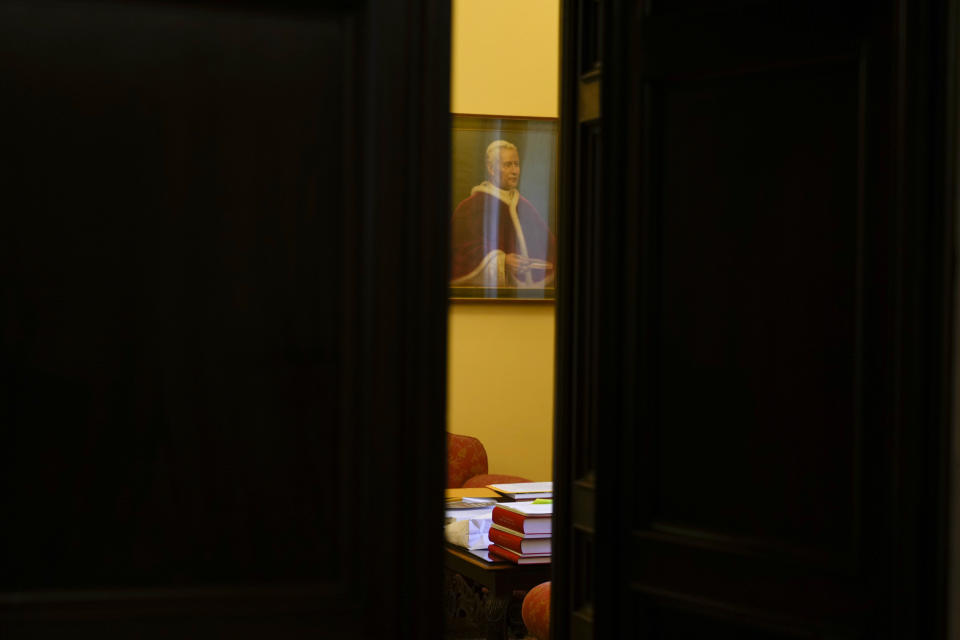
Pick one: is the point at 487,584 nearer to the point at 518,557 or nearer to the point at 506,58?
the point at 518,557

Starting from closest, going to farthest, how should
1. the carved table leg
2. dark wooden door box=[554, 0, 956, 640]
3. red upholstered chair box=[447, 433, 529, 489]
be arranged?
dark wooden door box=[554, 0, 956, 640]
the carved table leg
red upholstered chair box=[447, 433, 529, 489]

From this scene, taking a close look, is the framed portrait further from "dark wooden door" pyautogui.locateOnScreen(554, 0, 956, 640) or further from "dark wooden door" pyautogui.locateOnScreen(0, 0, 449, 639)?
"dark wooden door" pyautogui.locateOnScreen(0, 0, 449, 639)

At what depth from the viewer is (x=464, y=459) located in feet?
16.0

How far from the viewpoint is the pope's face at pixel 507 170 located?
5133 mm

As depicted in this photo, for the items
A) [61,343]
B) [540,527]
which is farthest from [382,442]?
[540,527]

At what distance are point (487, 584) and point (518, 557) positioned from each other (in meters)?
0.17

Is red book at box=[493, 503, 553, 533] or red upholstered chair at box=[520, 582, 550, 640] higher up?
red book at box=[493, 503, 553, 533]

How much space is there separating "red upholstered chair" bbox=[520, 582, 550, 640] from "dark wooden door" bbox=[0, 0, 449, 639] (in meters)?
1.92

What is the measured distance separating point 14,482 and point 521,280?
13.0 feet

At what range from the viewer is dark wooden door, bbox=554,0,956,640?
1.64 metres

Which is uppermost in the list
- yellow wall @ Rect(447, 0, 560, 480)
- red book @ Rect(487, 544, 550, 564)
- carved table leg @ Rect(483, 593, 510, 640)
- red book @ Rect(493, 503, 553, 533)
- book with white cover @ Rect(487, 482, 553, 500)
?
yellow wall @ Rect(447, 0, 560, 480)

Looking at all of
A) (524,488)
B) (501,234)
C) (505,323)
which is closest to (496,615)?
(524,488)

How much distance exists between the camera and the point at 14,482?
1311mm

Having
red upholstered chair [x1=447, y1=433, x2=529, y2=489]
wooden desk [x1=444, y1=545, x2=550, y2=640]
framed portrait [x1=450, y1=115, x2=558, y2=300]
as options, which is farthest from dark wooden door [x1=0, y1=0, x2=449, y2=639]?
framed portrait [x1=450, y1=115, x2=558, y2=300]
